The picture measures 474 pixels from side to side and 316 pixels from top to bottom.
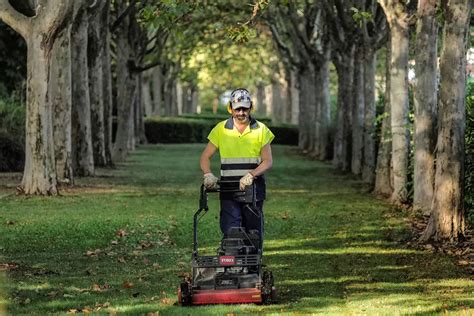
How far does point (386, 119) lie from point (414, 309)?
618 inches

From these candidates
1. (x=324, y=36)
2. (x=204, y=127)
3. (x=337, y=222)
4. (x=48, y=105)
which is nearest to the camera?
(x=337, y=222)

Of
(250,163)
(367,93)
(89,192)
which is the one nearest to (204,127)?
(367,93)

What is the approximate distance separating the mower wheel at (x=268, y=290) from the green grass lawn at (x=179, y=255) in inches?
3.9

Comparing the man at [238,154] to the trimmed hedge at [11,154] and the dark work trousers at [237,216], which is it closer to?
the dark work trousers at [237,216]

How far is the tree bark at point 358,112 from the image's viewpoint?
1316 inches

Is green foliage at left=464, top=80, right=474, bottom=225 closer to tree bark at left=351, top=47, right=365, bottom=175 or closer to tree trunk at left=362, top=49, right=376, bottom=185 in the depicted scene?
tree trunk at left=362, top=49, right=376, bottom=185

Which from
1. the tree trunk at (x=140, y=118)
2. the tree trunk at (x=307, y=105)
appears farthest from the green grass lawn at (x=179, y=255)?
the tree trunk at (x=140, y=118)

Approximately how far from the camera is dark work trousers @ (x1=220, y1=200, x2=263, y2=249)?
11.6 meters

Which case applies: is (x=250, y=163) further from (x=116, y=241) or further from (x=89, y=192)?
(x=89, y=192)

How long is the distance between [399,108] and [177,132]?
142ft

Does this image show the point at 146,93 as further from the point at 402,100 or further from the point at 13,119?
the point at 402,100

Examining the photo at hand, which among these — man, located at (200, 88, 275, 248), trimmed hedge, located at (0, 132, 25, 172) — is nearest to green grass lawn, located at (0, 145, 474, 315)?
man, located at (200, 88, 275, 248)

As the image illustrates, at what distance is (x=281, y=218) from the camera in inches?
819

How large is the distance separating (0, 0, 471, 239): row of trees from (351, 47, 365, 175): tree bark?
4 centimetres
